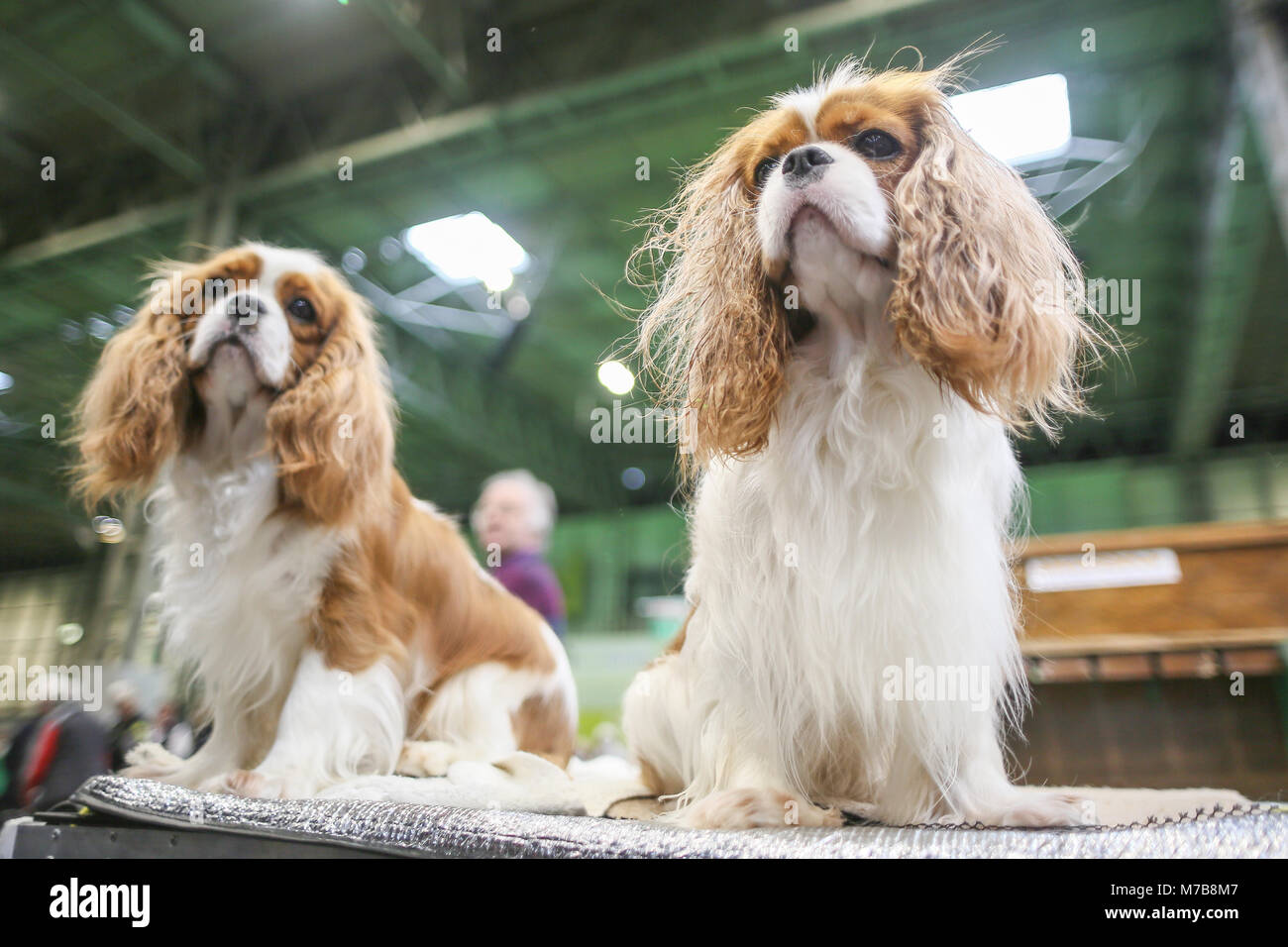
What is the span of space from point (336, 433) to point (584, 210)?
71.9 inches

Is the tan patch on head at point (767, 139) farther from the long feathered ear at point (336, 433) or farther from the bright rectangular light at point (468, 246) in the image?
the bright rectangular light at point (468, 246)

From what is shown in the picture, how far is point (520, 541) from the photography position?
9.21 ft

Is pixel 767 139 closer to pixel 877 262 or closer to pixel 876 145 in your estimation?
pixel 876 145

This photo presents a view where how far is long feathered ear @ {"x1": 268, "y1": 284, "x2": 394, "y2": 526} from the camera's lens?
1759 mm

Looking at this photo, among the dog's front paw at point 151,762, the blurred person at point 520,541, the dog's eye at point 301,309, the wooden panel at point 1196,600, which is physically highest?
the dog's eye at point 301,309

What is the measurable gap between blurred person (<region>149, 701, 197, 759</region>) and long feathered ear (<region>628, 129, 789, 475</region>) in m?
1.44

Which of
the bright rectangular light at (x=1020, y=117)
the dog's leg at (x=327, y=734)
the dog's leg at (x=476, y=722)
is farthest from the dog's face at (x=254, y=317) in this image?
the bright rectangular light at (x=1020, y=117)

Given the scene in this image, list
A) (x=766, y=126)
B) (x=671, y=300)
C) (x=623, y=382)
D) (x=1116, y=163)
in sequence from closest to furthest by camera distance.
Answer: (x=766, y=126) < (x=671, y=300) < (x=623, y=382) < (x=1116, y=163)

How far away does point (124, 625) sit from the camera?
2268 mm

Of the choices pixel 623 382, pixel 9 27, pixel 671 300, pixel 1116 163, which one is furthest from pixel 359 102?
pixel 1116 163

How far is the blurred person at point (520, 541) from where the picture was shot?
101 inches

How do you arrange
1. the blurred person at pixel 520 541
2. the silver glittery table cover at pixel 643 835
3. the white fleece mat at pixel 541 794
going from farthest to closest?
1. the blurred person at pixel 520 541
2. the white fleece mat at pixel 541 794
3. the silver glittery table cover at pixel 643 835

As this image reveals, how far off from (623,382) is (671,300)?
44 cm
